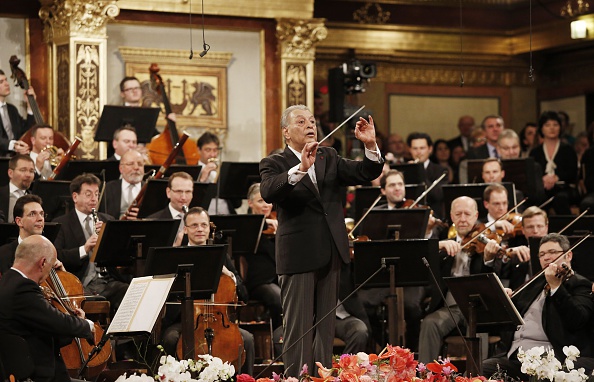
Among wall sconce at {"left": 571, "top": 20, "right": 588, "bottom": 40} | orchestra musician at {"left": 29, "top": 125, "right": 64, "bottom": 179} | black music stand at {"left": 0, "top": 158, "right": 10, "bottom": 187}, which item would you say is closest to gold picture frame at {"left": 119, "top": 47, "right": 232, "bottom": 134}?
orchestra musician at {"left": 29, "top": 125, "right": 64, "bottom": 179}

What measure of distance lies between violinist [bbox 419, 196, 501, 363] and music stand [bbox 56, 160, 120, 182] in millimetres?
2521

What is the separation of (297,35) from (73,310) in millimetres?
5896

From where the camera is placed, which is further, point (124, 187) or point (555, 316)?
point (124, 187)

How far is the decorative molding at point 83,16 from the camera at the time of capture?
32.5 ft

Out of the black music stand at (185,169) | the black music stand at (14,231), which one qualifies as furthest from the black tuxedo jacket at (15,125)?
the black music stand at (14,231)

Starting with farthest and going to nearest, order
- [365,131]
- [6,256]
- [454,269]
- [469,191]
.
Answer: [469,191] → [454,269] → [6,256] → [365,131]

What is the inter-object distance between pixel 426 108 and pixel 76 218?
22.9 ft

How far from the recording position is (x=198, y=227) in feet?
22.7

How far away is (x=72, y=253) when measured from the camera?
7.16 meters

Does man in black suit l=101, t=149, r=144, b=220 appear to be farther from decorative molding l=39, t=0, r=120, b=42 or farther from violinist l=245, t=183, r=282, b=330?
decorative molding l=39, t=0, r=120, b=42

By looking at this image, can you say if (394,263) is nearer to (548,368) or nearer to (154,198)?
(154,198)

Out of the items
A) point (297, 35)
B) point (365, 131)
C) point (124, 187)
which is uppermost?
point (297, 35)

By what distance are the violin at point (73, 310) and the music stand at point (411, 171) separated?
136 inches

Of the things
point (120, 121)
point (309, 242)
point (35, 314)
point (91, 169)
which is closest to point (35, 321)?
point (35, 314)
